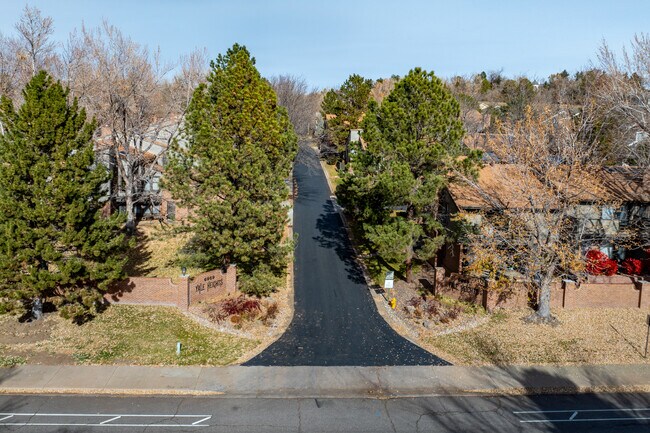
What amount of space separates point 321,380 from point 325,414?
2257mm

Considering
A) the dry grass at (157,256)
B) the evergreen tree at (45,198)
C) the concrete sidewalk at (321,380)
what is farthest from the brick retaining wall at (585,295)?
the evergreen tree at (45,198)

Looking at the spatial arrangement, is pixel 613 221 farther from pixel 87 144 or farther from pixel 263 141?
pixel 87 144

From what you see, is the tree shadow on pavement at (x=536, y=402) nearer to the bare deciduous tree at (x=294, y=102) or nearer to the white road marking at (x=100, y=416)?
the white road marking at (x=100, y=416)

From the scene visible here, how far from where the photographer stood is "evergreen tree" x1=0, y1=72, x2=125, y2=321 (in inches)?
796

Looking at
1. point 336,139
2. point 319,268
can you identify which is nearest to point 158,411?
point 319,268

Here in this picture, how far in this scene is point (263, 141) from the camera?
24375 mm

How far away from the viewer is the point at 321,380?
18.8m

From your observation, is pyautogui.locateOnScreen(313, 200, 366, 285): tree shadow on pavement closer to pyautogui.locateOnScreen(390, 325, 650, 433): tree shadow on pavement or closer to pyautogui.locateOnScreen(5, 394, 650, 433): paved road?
pyautogui.locateOnScreen(390, 325, 650, 433): tree shadow on pavement

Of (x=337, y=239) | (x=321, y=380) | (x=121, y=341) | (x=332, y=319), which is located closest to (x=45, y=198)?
(x=121, y=341)

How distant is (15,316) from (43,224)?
523cm

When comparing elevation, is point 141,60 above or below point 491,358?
above

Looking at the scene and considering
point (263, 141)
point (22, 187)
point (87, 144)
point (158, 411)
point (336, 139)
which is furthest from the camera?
point (336, 139)

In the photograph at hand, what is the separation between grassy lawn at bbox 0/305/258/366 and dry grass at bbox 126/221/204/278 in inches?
177

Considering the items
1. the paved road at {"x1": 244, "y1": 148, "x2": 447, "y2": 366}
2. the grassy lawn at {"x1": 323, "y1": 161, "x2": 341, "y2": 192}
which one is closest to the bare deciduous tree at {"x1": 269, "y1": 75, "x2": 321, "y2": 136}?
the grassy lawn at {"x1": 323, "y1": 161, "x2": 341, "y2": 192}
